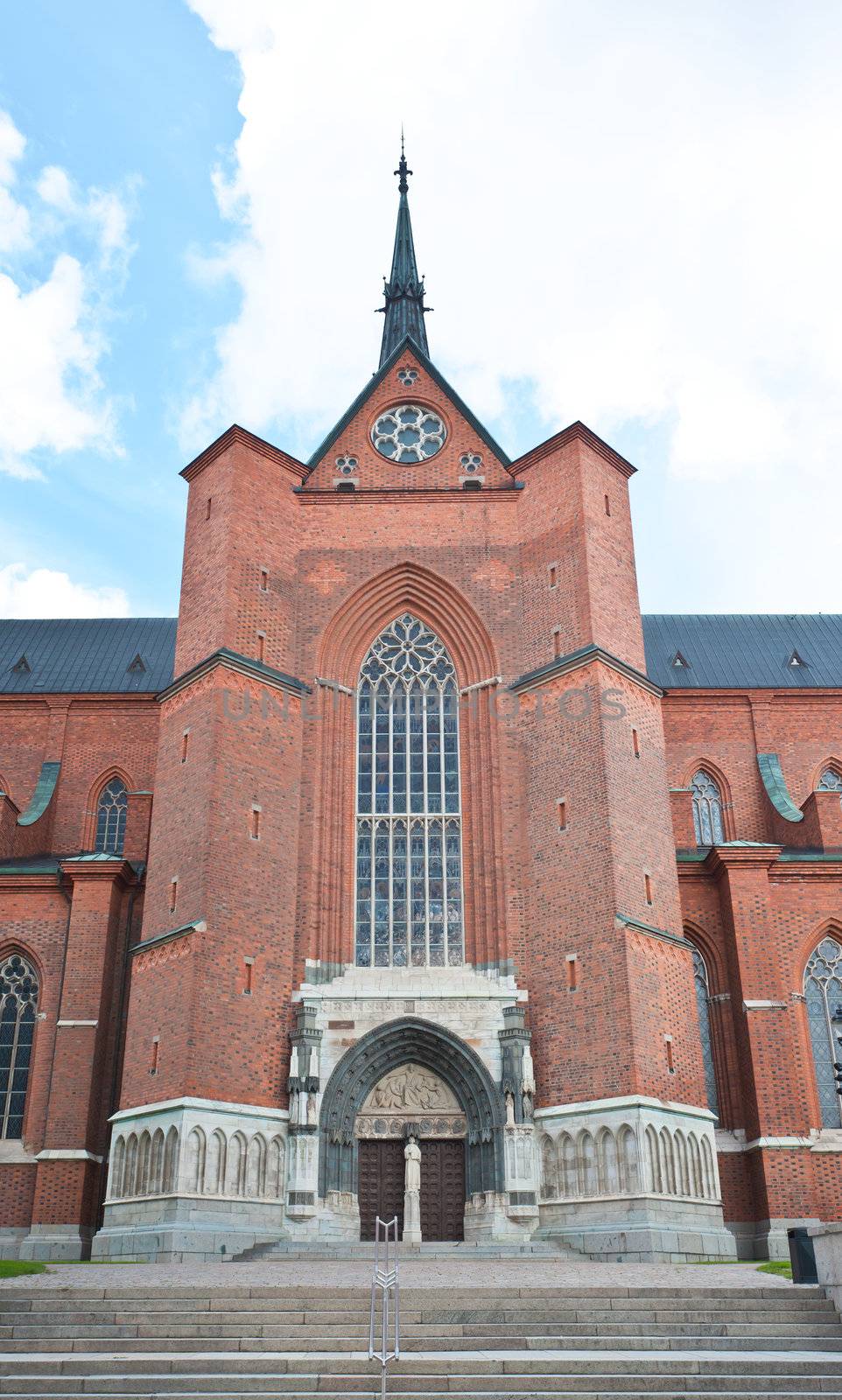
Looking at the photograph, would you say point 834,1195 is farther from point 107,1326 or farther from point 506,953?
point 107,1326

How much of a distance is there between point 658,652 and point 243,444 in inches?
582

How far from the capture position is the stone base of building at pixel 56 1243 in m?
24.8

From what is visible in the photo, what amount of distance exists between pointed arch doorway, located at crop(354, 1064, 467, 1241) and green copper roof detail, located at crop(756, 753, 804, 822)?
12.3 m

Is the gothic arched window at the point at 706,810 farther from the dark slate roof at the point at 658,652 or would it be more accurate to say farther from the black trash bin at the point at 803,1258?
the black trash bin at the point at 803,1258

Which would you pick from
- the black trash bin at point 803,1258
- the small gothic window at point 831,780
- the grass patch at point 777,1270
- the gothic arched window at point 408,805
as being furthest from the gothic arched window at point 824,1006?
the black trash bin at point 803,1258

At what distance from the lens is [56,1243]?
82.2ft

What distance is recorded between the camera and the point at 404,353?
3275cm

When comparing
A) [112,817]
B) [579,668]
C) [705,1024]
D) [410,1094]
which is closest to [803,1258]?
[410,1094]

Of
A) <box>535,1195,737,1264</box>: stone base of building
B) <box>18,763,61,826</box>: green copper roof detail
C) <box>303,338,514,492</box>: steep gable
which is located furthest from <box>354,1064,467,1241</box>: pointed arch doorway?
<box>303,338,514,492</box>: steep gable

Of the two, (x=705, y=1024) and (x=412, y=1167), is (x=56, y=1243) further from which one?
(x=705, y=1024)

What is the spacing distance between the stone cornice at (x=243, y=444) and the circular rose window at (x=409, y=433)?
7.70 feet

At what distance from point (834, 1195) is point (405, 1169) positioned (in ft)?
30.0

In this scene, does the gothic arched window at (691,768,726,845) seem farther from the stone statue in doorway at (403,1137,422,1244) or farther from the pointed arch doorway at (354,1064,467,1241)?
the stone statue in doorway at (403,1137,422,1244)

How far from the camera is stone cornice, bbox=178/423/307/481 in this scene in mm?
29297
